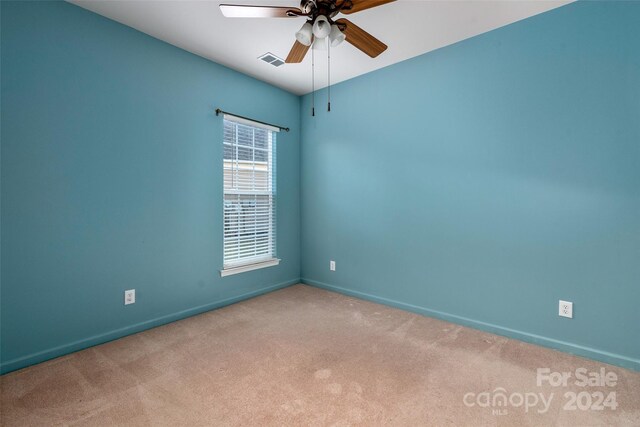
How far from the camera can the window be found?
3.29m

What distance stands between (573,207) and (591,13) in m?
1.39

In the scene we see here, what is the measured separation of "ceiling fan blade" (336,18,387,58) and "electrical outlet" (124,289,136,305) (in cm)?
262

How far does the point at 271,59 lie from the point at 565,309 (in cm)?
337

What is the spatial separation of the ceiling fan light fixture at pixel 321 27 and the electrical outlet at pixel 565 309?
8.48ft

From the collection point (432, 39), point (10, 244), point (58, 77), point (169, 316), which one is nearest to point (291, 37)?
point (432, 39)

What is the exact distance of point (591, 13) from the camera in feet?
7.00

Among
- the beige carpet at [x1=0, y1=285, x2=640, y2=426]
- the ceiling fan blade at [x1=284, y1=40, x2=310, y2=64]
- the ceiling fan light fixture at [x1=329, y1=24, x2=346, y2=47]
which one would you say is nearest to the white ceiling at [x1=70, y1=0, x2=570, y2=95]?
the ceiling fan blade at [x1=284, y1=40, x2=310, y2=64]

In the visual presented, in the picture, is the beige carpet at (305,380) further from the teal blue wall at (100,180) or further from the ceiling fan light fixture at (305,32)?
the ceiling fan light fixture at (305,32)

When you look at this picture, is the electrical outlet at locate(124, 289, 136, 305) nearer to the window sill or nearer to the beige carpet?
the beige carpet

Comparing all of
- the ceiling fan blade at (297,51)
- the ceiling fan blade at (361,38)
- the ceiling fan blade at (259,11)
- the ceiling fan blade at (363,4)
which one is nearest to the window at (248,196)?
the ceiling fan blade at (297,51)

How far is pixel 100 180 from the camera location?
93.0 inches

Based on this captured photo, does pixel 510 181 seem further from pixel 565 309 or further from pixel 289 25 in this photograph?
pixel 289 25

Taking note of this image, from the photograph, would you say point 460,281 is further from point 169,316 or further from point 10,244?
point 10,244

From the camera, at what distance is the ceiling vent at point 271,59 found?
2932 mm
